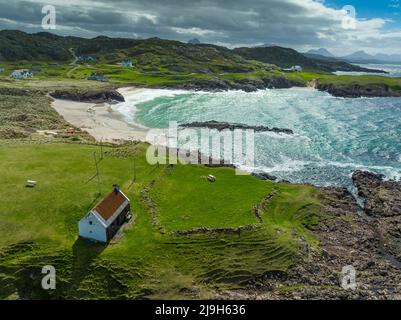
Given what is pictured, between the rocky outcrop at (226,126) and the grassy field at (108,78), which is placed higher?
the grassy field at (108,78)

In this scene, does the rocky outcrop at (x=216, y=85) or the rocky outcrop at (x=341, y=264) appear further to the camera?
the rocky outcrop at (x=216, y=85)

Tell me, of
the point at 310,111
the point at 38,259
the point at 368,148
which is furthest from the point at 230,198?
the point at 310,111

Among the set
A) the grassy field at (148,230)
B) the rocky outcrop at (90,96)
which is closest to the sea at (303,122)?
the rocky outcrop at (90,96)

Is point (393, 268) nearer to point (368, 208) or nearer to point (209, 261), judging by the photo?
point (368, 208)

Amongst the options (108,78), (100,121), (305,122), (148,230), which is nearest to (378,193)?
(148,230)

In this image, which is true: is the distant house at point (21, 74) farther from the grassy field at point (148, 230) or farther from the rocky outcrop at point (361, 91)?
the rocky outcrop at point (361, 91)

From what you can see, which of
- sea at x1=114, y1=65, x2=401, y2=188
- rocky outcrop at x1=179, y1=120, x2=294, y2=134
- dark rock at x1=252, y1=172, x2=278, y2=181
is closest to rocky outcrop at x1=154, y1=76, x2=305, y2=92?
sea at x1=114, y1=65, x2=401, y2=188

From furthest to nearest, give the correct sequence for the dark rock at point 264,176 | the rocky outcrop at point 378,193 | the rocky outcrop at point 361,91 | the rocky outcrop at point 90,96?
the rocky outcrop at point 361,91
the rocky outcrop at point 90,96
the dark rock at point 264,176
the rocky outcrop at point 378,193
